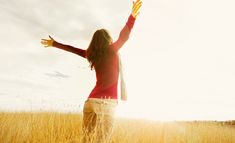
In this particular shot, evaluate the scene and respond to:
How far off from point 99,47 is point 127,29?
396 millimetres

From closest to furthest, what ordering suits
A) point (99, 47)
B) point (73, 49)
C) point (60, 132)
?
point (99, 47) → point (73, 49) → point (60, 132)

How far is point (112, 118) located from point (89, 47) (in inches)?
37.4

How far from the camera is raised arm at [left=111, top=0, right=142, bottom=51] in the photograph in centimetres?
357

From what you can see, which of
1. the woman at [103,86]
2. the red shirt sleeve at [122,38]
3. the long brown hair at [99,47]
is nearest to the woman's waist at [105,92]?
the woman at [103,86]

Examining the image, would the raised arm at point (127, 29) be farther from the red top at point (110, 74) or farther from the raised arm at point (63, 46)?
the raised arm at point (63, 46)

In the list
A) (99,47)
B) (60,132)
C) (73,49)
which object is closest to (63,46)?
(73,49)

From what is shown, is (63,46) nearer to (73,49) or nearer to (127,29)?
(73,49)

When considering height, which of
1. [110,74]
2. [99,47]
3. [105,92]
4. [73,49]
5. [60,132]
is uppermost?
[73,49]

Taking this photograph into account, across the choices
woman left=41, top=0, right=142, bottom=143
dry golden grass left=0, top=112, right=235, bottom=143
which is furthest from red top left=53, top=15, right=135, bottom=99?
dry golden grass left=0, top=112, right=235, bottom=143

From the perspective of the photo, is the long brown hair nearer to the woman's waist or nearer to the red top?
the red top

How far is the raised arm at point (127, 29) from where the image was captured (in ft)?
11.7

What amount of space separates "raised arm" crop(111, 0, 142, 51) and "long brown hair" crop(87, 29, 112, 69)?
107 millimetres

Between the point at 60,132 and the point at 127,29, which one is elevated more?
the point at 127,29

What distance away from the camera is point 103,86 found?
353 centimetres
